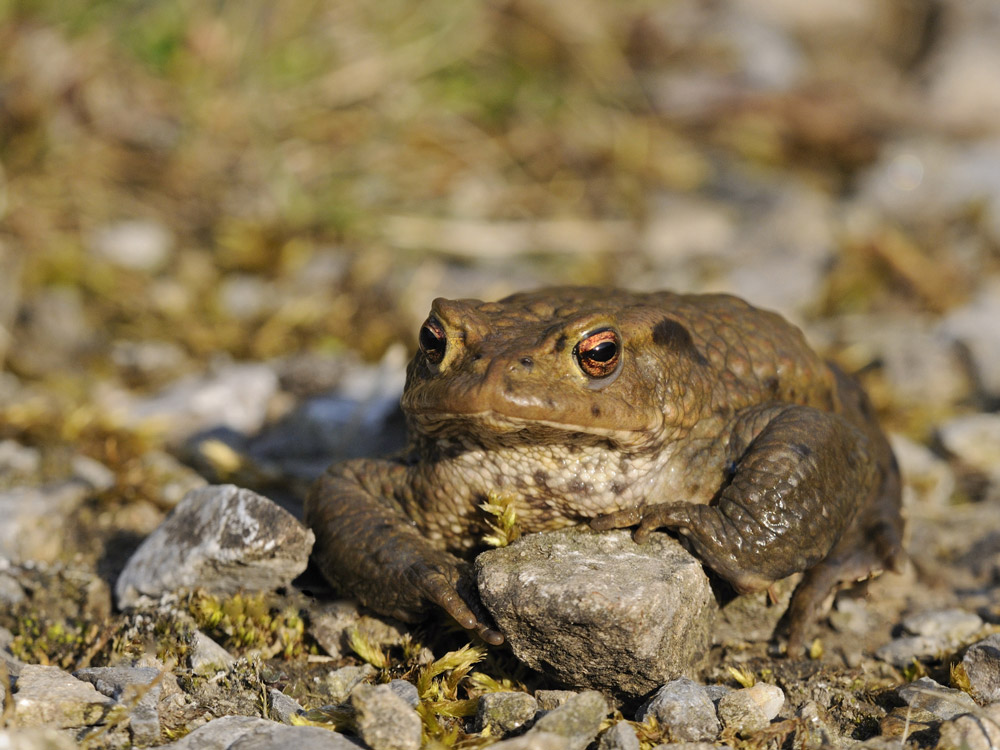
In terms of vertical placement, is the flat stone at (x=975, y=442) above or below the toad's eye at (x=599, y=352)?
below

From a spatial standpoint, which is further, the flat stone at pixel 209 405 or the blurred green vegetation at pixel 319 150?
the blurred green vegetation at pixel 319 150

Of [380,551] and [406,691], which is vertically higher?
[380,551]

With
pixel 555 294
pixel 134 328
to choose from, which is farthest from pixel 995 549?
pixel 134 328

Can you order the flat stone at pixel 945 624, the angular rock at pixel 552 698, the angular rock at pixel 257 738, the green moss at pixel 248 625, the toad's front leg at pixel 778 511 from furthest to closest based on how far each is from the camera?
the flat stone at pixel 945 624 → the green moss at pixel 248 625 → the toad's front leg at pixel 778 511 → the angular rock at pixel 552 698 → the angular rock at pixel 257 738

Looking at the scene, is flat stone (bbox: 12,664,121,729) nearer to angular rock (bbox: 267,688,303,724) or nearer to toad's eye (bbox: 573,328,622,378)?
angular rock (bbox: 267,688,303,724)

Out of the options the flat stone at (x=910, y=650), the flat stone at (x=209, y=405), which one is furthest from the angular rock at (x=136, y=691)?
the flat stone at (x=910, y=650)

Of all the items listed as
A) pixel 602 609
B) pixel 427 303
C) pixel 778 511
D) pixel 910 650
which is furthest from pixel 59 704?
pixel 427 303

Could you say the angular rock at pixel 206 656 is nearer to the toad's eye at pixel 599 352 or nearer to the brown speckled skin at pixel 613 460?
the brown speckled skin at pixel 613 460

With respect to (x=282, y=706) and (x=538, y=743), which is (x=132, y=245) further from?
(x=538, y=743)
